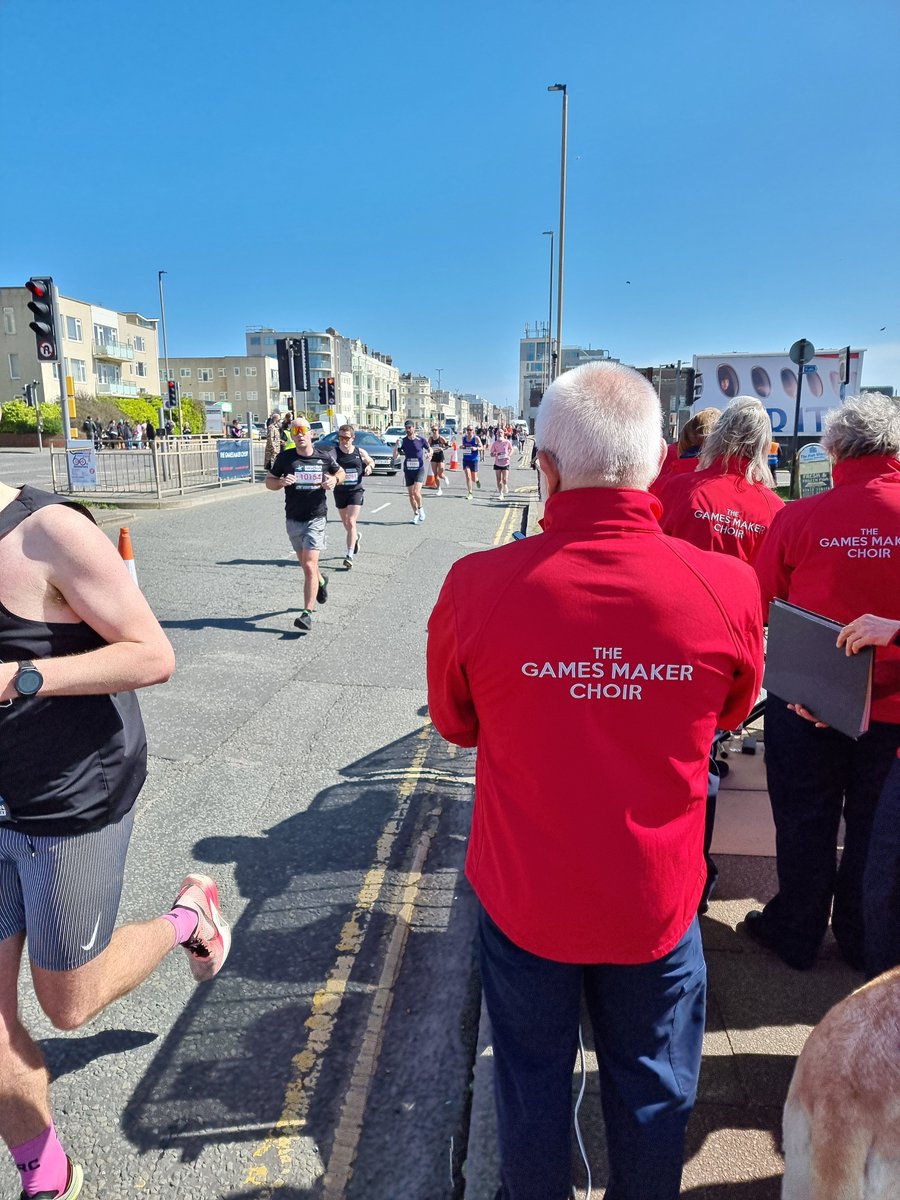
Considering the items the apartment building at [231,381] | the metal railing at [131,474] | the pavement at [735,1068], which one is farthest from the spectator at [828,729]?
the apartment building at [231,381]

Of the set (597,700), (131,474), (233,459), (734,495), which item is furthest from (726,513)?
(233,459)

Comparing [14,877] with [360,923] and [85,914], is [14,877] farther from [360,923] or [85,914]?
[360,923]

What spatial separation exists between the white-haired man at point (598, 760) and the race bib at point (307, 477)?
6523 mm

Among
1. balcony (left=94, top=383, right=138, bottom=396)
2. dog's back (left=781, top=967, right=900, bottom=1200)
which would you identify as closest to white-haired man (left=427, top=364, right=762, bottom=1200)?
dog's back (left=781, top=967, right=900, bottom=1200)

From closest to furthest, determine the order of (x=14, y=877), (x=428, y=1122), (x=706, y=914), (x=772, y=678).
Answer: (x=14, y=877) < (x=428, y=1122) < (x=772, y=678) < (x=706, y=914)

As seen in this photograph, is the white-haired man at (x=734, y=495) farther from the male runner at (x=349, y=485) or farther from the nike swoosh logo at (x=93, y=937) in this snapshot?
the male runner at (x=349, y=485)

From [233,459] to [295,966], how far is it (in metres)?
20.1

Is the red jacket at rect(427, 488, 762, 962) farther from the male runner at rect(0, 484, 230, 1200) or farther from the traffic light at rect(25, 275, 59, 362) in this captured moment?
the traffic light at rect(25, 275, 59, 362)

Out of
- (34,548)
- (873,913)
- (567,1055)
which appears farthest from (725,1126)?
(34,548)

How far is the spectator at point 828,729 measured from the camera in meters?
2.60

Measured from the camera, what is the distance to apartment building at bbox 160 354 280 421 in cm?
11781

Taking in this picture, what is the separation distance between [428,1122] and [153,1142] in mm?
800

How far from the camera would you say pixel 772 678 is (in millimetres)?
2613

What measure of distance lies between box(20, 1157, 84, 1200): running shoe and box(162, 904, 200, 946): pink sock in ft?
1.95
